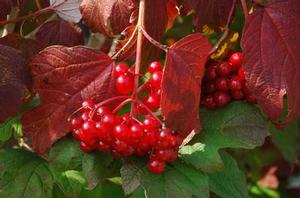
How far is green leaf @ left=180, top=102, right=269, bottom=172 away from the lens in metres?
1.03

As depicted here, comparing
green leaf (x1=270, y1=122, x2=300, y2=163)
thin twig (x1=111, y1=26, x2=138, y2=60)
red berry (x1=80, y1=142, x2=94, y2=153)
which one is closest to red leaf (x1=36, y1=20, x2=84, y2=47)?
thin twig (x1=111, y1=26, x2=138, y2=60)

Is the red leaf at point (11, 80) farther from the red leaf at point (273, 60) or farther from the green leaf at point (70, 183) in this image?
the red leaf at point (273, 60)

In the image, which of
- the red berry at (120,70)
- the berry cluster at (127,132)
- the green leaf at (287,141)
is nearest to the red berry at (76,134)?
the berry cluster at (127,132)

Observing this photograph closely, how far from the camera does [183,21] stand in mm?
1839

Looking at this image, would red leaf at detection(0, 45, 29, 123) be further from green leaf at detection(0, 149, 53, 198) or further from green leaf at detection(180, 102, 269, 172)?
green leaf at detection(180, 102, 269, 172)

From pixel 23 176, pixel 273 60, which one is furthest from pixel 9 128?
pixel 273 60

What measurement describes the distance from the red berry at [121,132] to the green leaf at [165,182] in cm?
6

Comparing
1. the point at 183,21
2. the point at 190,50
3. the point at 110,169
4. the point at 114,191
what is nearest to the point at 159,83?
the point at 190,50

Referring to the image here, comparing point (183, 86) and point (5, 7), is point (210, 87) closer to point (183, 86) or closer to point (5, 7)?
point (183, 86)

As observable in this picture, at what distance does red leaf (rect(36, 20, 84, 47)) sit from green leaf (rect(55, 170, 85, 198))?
0.75 feet

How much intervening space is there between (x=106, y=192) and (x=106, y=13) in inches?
13.0

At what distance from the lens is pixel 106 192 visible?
3.98 ft

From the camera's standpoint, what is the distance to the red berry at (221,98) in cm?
108

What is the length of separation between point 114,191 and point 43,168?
187 millimetres
